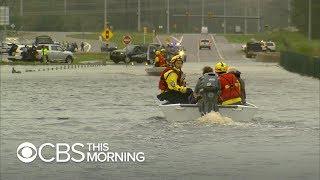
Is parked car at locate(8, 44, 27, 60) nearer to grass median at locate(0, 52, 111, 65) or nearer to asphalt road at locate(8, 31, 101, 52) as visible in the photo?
grass median at locate(0, 52, 111, 65)

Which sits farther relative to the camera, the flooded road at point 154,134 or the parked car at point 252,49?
the parked car at point 252,49

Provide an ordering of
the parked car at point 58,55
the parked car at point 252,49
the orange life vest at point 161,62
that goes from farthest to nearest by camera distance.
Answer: the parked car at point 252,49, the parked car at point 58,55, the orange life vest at point 161,62

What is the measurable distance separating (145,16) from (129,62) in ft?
206

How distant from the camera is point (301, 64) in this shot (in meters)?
61.1

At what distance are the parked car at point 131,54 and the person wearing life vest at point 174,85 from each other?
54419 millimetres

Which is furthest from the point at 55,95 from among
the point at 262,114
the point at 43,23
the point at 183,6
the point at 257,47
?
the point at 183,6

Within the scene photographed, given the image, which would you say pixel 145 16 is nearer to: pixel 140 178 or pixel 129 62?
pixel 129 62

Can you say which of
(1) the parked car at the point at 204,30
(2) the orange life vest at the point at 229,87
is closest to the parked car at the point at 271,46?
(1) the parked car at the point at 204,30

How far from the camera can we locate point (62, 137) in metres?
22.4

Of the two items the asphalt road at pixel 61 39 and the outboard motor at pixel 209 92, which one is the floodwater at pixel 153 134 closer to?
the outboard motor at pixel 209 92

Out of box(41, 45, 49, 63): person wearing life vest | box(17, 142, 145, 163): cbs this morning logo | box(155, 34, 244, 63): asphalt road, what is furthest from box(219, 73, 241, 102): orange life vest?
box(155, 34, 244, 63): asphalt road

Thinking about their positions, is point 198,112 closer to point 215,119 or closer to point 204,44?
point 215,119

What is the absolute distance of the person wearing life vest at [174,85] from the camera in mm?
25219

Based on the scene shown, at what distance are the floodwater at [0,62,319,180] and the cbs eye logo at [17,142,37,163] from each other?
186 mm
